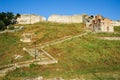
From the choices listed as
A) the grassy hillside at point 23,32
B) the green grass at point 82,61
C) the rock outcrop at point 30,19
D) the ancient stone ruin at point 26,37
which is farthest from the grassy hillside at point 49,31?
the rock outcrop at point 30,19

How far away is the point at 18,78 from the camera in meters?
37.4

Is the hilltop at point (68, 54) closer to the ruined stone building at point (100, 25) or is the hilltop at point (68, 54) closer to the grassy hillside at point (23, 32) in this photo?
the grassy hillside at point (23, 32)

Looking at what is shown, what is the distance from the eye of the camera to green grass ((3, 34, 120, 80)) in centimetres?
3874

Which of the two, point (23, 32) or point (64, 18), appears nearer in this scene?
point (23, 32)

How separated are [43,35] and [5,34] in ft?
32.0

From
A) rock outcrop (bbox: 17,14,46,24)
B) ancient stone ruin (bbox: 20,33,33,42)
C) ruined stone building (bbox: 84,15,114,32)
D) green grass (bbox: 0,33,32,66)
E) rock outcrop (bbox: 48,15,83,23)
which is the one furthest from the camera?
rock outcrop (bbox: 17,14,46,24)

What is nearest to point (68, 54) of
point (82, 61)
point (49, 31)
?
point (82, 61)

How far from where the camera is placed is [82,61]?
44.9 m

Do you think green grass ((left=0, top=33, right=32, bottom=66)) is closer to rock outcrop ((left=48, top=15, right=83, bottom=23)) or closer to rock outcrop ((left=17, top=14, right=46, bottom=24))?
rock outcrop ((left=17, top=14, right=46, bottom=24))

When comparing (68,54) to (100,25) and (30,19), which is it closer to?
(100,25)

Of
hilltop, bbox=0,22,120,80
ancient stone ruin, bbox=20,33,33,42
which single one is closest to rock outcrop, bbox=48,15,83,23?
hilltop, bbox=0,22,120,80

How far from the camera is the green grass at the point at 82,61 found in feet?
127

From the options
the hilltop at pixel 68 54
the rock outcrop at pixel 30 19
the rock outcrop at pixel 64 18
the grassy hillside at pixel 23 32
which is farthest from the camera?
the rock outcrop at pixel 30 19

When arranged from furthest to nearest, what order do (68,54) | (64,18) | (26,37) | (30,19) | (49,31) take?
(64,18) < (30,19) < (49,31) < (26,37) < (68,54)
